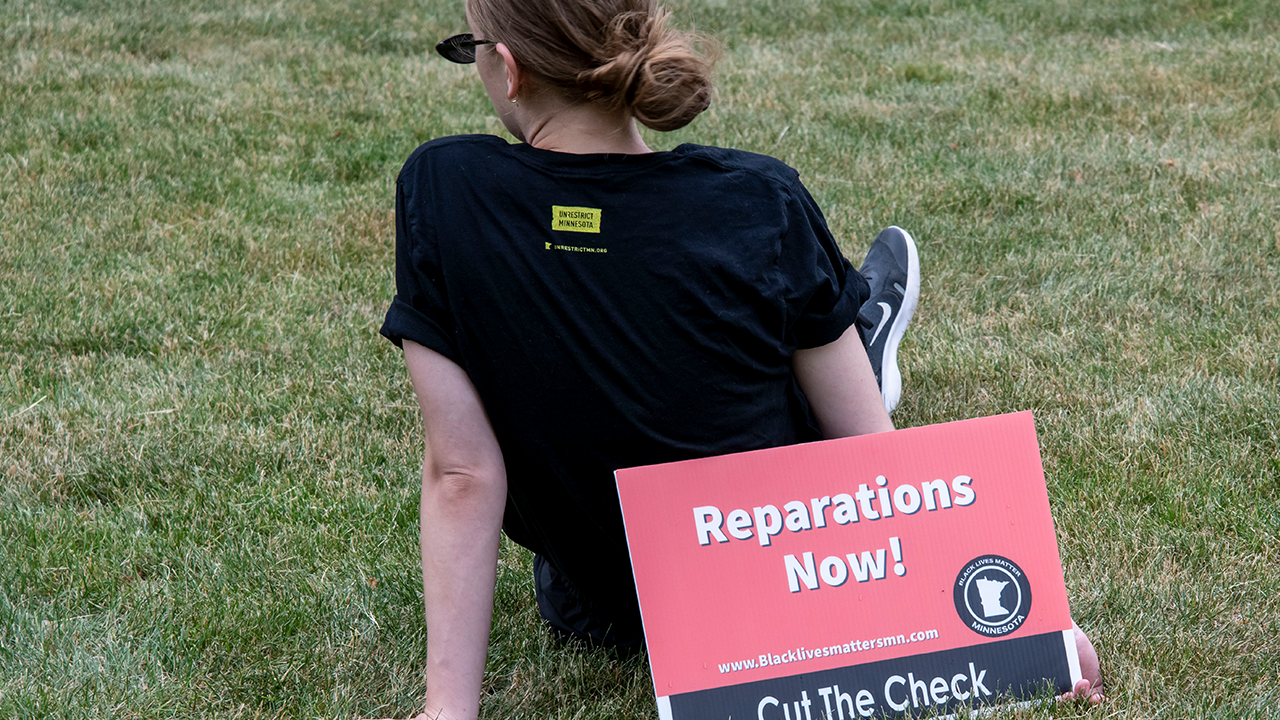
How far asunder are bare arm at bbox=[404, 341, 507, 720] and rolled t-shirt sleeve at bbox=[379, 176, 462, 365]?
0.10 ft

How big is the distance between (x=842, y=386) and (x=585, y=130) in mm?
618

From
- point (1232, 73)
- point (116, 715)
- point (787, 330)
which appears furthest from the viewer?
point (1232, 73)

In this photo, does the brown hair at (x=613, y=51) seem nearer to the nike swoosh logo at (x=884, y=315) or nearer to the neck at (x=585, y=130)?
the neck at (x=585, y=130)

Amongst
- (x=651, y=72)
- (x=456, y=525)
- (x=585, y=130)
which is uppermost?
(x=651, y=72)

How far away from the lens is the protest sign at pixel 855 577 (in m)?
1.87

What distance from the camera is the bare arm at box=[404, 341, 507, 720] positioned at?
1.83 metres

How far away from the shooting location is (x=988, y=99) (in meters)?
6.95

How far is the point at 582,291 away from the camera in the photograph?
1724mm

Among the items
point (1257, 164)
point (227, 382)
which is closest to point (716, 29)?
point (1257, 164)

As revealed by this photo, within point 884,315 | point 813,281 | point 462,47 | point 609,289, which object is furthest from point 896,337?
point 462,47

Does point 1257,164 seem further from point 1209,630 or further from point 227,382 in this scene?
point 227,382

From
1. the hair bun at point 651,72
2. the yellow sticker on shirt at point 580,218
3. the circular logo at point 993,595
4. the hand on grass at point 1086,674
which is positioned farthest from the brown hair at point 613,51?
the hand on grass at point 1086,674

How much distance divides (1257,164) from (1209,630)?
13.3 ft

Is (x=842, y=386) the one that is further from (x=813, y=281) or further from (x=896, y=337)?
(x=896, y=337)
